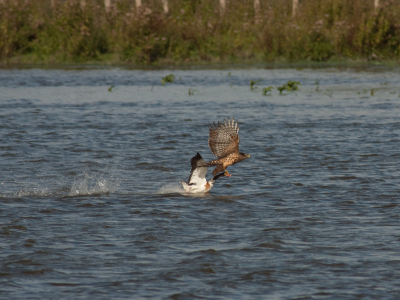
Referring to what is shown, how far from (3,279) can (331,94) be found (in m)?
13.6

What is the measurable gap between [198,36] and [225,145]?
72.6 ft

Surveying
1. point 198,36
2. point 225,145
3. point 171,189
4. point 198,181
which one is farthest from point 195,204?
point 198,36

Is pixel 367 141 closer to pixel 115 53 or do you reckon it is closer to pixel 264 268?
pixel 264 268

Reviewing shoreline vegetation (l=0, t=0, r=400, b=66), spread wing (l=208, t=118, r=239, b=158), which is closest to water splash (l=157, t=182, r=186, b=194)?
spread wing (l=208, t=118, r=239, b=158)

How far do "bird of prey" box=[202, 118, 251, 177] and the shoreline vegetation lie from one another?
65.8 ft

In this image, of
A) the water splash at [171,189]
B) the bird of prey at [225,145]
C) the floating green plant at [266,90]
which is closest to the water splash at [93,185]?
A: the water splash at [171,189]

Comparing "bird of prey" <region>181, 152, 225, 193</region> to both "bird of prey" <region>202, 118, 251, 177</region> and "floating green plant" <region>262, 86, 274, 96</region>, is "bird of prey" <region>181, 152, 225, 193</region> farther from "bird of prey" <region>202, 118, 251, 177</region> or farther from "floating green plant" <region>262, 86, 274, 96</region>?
"floating green plant" <region>262, 86, 274, 96</region>

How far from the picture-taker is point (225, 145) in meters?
8.22

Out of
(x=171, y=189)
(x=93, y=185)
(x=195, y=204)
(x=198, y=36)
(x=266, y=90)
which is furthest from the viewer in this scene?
(x=198, y=36)

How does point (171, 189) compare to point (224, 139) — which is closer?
point (224, 139)

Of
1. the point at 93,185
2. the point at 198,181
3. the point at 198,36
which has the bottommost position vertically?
the point at 93,185

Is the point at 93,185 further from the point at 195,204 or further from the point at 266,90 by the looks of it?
the point at 266,90

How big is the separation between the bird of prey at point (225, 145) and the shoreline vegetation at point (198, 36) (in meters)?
20.0

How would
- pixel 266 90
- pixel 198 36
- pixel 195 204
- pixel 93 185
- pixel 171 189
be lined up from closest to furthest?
pixel 195 204 → pixel 171 189 → pixel 93 185 → pixel 266 90 → pixel 198 36
